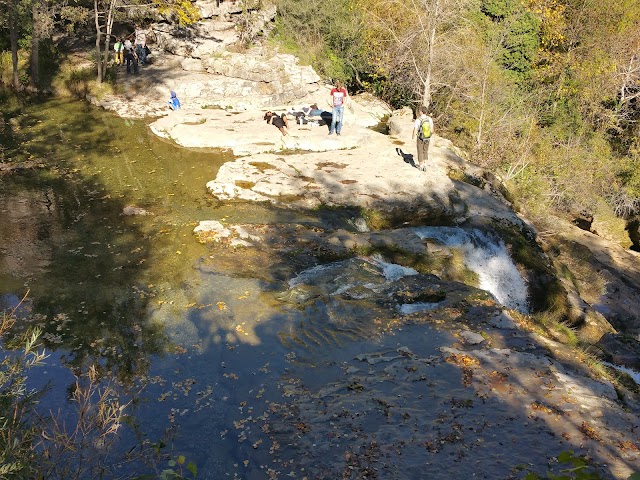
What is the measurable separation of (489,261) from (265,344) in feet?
26.9

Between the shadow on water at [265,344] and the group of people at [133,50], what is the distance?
1283 centimetres

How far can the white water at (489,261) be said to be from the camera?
47.0 feet

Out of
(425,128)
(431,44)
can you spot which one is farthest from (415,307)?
(431,44)

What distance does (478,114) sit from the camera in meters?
23.9

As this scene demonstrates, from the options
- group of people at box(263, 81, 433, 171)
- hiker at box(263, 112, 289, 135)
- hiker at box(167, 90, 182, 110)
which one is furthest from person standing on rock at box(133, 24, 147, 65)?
hiker at box(263, 112, 289, 135)

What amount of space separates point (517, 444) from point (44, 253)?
10.3 m

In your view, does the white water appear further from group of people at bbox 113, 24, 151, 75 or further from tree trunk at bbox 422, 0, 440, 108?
group of people at bbox 113, 24, 151, 75

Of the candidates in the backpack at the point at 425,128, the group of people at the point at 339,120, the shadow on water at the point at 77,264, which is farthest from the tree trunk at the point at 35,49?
the backpack at the point at 425,128

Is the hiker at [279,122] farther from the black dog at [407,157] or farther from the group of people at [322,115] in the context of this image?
the black dog at [407,157]

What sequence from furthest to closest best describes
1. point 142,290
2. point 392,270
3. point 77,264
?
point 392,270 → point 77,264 → point 142,290

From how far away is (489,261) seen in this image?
48.3ft

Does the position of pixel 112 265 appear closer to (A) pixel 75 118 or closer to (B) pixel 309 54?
(A) pixel 75 118

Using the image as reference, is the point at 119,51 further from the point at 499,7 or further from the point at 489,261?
the point at 489,261

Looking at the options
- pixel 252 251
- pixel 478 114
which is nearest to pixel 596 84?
pixel 478 114
